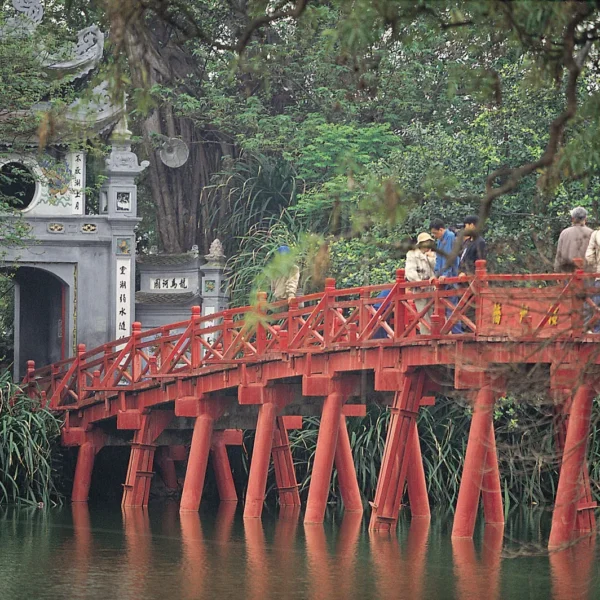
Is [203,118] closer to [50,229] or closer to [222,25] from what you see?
[222,25]

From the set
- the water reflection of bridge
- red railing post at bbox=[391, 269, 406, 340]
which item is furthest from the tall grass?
red railing post at bbox=[391, 269, 406, 340]

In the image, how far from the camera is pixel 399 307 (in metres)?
22.4

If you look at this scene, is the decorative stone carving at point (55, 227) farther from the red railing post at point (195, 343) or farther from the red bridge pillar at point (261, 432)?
the red bridge pillar at point (261, 432)

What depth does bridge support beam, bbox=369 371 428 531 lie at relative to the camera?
2273 centimetres

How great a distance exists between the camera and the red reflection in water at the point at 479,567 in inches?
698

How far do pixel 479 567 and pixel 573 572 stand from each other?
3.67 ft

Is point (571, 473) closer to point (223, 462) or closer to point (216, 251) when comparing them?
point (223, 462)

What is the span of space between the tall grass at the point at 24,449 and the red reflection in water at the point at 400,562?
21.8 feet

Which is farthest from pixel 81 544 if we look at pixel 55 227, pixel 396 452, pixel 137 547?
pixel 55 227

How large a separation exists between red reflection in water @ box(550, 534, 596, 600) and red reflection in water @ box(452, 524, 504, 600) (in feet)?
2.17

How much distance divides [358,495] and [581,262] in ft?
34.6

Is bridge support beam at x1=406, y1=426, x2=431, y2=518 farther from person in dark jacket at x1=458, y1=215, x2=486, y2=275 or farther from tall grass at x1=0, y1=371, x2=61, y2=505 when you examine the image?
tall grass at x1=0, y1=371, x2=61, y2=505

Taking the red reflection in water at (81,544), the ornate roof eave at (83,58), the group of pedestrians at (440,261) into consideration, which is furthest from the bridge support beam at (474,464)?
the ornate roof eave at (83,58)

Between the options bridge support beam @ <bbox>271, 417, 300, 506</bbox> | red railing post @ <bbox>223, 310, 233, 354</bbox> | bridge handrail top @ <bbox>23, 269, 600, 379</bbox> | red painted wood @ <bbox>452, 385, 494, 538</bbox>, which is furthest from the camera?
bridge support beam @ <bbox>271, 417, 300, 506</bbox>
